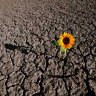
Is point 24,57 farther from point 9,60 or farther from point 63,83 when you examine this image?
point 63,83

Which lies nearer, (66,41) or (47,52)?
(66,41)

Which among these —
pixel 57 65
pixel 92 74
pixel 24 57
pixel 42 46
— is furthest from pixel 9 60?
pixel 92 74

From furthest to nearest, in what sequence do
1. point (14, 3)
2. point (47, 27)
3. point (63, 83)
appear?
1. point (14, 3)
2. point (47, 27)
3. point (63, 83)

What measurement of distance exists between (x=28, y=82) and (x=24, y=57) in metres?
0.54

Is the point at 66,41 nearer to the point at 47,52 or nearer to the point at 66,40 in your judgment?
the point at 66,40

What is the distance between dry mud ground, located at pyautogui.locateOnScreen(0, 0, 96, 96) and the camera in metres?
2.63

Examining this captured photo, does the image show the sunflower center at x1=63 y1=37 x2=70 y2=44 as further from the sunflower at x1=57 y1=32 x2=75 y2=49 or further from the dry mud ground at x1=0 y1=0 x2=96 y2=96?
the dry mud ground at x1=0 y1=0 x2=96 y2=96

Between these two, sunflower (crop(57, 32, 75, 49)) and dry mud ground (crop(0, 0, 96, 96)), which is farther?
sunflower (crop(57, 32, 75, 49))

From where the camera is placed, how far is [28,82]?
2.76 m

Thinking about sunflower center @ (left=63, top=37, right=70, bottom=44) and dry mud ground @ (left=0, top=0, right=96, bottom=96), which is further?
sunflower center @ (left=63, top=37, right=70, bottom=44)

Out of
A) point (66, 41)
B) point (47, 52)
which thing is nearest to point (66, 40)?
point (66, 41)

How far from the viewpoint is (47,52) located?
3180mm

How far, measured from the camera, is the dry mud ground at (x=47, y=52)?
2.63 metres

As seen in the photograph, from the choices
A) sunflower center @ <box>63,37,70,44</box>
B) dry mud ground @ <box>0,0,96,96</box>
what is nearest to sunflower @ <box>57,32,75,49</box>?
sunflower center @ <box>63,37,70,44</box>
